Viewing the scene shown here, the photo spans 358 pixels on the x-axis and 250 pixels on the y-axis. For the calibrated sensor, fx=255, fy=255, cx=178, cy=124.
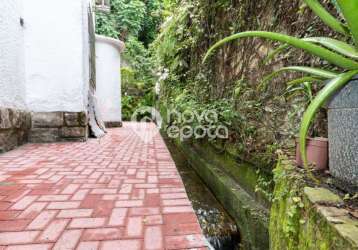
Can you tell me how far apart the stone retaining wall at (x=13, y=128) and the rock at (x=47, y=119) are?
4.3 inches

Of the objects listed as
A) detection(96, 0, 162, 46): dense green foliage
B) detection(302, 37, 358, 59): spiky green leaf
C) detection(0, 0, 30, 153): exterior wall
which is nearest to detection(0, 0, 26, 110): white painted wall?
detection(0, 0, 30, 153): exterior wall

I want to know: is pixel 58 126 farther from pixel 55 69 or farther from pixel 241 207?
pixel 241 207

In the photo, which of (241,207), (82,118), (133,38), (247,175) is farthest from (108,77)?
(241,207)

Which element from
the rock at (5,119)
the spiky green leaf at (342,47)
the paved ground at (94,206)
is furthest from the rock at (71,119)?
the spiky green leaf at (342,47)

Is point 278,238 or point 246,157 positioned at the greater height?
point 246,157

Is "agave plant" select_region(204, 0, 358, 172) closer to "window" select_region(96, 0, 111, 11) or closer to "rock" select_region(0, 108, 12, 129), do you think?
"rock" select_region(0, 108, 12, 129)

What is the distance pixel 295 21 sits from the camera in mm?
1806

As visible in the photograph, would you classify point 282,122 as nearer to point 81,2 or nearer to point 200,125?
point 200,125

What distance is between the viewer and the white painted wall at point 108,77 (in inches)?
279

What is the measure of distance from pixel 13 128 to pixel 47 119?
0.70 meters

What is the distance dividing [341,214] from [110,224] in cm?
104

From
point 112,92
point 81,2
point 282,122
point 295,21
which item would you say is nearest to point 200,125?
point 282,122

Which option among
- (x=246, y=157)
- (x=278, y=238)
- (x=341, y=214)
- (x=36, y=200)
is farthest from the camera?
(x=246, y=157)

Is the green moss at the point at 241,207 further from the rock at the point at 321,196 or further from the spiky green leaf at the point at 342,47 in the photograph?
the spiky green leaf at the point at 342,47
